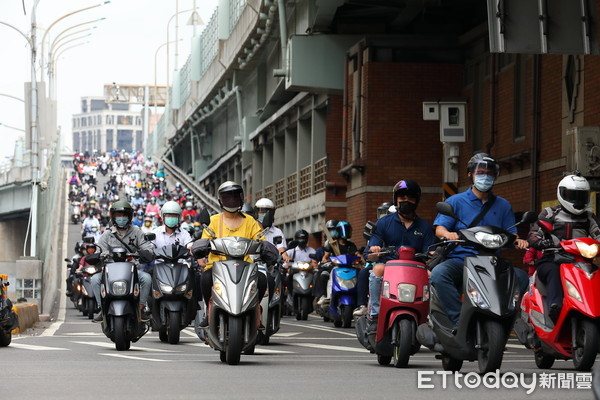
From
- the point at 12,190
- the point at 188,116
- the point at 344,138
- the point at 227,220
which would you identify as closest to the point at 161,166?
the point at 188,116

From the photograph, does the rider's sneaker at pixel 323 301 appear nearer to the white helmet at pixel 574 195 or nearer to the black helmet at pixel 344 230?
the black helmet at pixel 344 230

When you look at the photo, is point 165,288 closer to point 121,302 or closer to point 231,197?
point 121,302

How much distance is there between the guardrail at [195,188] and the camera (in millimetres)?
64312

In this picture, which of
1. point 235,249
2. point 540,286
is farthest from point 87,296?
point 540,286

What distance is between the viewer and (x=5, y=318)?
16.7 m

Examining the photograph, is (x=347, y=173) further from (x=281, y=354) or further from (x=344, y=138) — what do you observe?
(x=281, y=354)

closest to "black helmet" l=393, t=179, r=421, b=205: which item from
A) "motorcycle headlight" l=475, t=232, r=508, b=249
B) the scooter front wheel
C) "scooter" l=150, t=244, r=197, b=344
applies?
"motorcycle headlight" l=475, t=232, r=508, b=249

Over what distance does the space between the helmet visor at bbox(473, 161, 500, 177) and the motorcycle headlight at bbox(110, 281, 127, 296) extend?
5.14m

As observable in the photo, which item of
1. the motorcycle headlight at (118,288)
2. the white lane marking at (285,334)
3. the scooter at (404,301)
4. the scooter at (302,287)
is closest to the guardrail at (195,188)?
the scooter at (302,287)

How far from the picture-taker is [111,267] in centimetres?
1568

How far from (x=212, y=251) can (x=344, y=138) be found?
73.9 feet

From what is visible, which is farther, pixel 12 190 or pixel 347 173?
pixel 12 190

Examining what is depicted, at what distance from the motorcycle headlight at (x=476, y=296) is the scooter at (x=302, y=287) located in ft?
54.1

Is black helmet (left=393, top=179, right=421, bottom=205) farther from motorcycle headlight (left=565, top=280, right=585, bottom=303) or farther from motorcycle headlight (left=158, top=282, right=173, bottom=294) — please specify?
motorcycle headlight (left=158, top=282, right=173, bottom=294)
